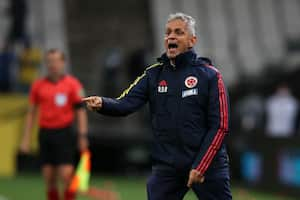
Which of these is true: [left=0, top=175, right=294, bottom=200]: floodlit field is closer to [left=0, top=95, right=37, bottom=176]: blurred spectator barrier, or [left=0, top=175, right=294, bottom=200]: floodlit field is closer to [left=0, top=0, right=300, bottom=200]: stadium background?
[left=0, top=0, right=300, bottom=200]: stadium background

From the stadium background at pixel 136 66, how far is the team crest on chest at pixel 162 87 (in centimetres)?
836

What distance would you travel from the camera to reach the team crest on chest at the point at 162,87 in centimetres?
934

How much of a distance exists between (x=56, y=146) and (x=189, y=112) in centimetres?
526

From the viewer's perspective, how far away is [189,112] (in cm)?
923

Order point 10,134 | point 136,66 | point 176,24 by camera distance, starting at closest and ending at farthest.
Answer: point 176,24, point 10,134, point 136,66

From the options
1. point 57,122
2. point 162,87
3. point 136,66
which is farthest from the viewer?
point 136,66

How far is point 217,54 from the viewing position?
96.7 feet

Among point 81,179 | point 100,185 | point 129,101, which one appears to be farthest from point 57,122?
point 100,185

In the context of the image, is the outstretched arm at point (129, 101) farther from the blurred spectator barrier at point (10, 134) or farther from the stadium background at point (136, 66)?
the blurred spectator barrier at point (10, 134)

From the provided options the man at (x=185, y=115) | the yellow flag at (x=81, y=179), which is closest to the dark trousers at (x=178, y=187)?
the man at (x=185, y=115)

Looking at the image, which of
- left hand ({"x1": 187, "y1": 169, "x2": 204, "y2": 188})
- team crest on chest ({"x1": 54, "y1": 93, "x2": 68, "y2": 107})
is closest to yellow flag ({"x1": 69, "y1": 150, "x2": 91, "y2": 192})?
A: team crest on chest ({"x1": 54, "y1": 93, "x2": 68, "y2": 107})

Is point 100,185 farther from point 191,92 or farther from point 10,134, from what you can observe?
point 191,92

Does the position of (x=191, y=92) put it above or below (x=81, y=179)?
above

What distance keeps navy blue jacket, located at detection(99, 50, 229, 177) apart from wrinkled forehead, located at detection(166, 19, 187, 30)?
24cm
